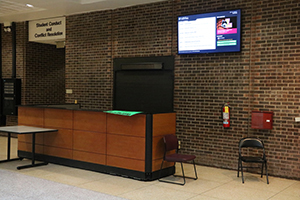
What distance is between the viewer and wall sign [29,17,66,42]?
31.2ft

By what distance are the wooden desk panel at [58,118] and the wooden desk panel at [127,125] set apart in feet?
3.12

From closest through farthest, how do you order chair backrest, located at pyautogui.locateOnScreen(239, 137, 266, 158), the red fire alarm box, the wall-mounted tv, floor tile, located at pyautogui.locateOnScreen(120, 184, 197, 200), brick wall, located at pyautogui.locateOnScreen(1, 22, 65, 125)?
floor tile, located at pyautogui.locateOnScreen(120, 184, 197, 200) → chair backrest, located at pyautogui.locateOnScreen(239, 137, 266, 158) → the red fire alarm box → the wall-mounted tv → brick wall, located at pyautogui.locateOnScreen(1, 22, 65, 125)

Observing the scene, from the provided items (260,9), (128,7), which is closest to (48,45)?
(128,7)

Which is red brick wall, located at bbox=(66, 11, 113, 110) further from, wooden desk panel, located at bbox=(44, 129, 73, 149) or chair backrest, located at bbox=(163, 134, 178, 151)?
chair backrest, located at bbox=(163, 134, 178, 151)

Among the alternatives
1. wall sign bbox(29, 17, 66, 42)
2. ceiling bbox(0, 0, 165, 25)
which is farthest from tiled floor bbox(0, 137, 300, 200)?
wall sign bbox(29, 17, 66, 42)

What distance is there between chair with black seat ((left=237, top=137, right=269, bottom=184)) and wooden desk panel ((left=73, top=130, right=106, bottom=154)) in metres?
2.36

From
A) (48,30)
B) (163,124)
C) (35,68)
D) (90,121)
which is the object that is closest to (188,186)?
(163,124)

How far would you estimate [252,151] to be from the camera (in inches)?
256

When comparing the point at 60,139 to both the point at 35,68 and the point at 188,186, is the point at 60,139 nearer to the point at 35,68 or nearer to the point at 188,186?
the point at 188,186

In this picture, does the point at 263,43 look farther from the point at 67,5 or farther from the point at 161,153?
the point at 67,5

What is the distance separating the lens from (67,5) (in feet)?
27.2

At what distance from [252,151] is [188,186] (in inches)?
65.3

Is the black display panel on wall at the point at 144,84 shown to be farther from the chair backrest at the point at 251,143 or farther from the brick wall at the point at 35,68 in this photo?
the brick wall at the point at 35,68

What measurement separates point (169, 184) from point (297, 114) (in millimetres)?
2477
